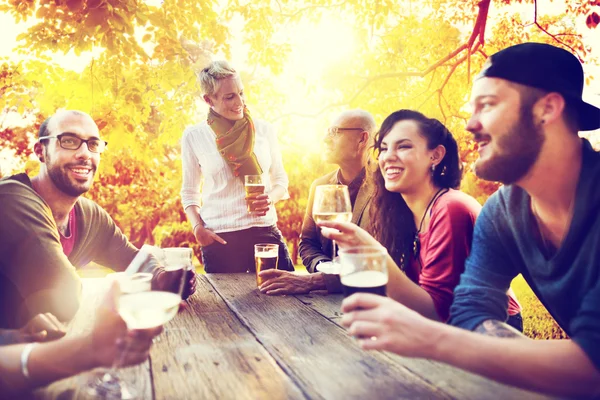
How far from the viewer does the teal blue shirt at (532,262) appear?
59.9 inches

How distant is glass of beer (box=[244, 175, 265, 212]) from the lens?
120 inches

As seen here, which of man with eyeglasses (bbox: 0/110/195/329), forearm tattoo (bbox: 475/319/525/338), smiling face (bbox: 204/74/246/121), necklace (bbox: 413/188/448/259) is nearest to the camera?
forearm tattoo (bbox: 475/319/525/338)

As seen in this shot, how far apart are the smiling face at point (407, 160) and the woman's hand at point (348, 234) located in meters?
0.70

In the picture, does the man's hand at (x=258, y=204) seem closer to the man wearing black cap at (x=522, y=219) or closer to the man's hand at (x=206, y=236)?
the man's hand at (x=206, y=236)

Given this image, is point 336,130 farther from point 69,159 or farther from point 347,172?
point 69,159

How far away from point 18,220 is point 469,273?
76.0 inches

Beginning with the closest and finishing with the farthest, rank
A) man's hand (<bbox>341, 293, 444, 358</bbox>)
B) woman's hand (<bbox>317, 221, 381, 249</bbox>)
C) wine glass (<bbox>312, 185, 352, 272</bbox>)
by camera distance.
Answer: man's hand (<bbox>341, 293, 444, 358</bbox>) < woman's hand (<bbox>317, 221, 381, 249</bbox>) < wine glass (<bbox>312, 185, 352, 272</bbox>)

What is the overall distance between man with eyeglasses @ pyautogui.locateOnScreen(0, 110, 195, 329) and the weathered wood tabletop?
0.20 m

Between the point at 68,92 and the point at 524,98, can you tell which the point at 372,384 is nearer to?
the point at 524,98

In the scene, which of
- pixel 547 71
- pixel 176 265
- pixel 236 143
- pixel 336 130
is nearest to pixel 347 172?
pixel 336 130

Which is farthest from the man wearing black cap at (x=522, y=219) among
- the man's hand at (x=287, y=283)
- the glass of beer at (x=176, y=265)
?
the man's hand at (x=287, y=283)

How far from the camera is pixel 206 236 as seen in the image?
137 inches

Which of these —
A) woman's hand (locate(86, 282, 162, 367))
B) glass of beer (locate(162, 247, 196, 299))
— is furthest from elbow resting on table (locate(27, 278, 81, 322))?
woman's hand (locate(86, 282, 162, 367))

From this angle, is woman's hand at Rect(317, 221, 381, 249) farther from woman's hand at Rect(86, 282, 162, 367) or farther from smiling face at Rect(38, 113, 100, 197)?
smiling face at Rect(38, 113, 100, 197)
